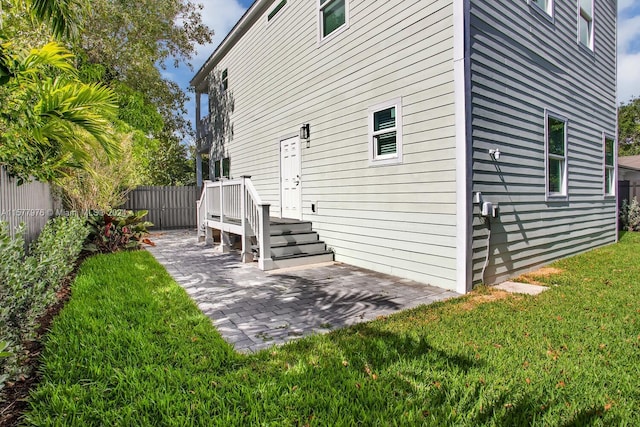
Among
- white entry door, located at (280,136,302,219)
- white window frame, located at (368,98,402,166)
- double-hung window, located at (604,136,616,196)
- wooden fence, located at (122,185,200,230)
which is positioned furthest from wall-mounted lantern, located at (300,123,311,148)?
wooden fence, located at (122,185,200,230)

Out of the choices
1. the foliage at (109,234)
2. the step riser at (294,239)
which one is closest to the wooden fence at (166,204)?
the foliage at (109,234)

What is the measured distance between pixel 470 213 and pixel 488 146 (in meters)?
1.02

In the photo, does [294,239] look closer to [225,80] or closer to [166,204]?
[225,80]

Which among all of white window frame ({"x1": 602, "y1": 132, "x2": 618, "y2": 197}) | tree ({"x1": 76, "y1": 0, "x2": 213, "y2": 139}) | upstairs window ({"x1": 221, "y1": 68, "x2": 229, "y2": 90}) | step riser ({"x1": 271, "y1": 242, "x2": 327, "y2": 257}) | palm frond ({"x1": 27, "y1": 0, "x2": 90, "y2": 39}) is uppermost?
tree ({"x1": 76, "y1": 0, "x2": 213, "y2": 139})

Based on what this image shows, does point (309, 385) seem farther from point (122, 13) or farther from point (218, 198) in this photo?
point (122, 13)

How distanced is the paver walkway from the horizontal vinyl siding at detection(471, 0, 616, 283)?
51.6 inches

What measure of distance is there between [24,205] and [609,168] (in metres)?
11.4

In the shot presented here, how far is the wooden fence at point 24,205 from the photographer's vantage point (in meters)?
3.86

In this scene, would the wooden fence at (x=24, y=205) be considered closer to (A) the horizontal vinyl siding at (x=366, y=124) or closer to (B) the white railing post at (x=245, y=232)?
(B) the white railing post at (x=245, y=232)

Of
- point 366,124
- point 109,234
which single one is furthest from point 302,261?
point 109,234

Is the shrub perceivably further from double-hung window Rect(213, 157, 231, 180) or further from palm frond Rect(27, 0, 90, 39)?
palm frond Rect(27, 0, 90, 39)

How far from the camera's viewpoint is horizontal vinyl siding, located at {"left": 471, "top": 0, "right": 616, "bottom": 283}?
15.8 feet

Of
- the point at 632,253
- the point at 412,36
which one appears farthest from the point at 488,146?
the point at 632,253

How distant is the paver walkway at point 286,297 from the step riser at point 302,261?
0.24m
